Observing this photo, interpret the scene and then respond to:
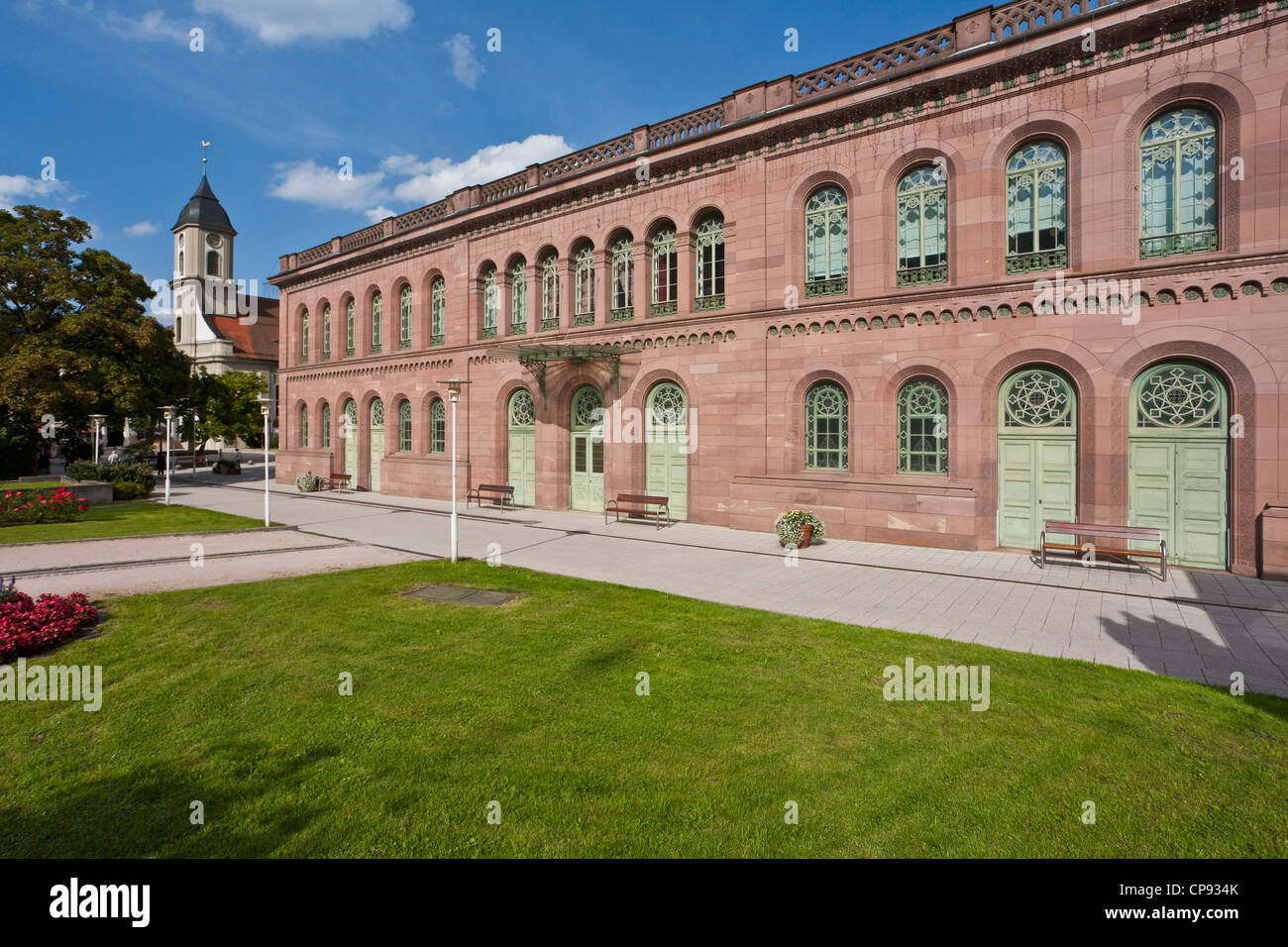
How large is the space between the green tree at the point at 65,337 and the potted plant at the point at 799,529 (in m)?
32.1

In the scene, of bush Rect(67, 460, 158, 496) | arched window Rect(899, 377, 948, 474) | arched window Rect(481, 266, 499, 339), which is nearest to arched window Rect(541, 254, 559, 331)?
arched window Rect(481, 266, 499, 339)

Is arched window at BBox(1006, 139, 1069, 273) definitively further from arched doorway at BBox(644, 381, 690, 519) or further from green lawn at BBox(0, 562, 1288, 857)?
green lawn at BBox(0, 562, 1288, 857)

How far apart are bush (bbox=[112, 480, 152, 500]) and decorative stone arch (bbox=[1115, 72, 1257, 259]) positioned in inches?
1357

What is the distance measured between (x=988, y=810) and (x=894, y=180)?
16283mm

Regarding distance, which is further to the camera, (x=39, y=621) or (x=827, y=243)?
(x=827, y=243)

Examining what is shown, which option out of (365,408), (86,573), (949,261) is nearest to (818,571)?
(949,261)

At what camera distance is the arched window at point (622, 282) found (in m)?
21.2

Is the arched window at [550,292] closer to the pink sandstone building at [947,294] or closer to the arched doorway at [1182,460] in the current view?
the pink sandstone building at [947,294]

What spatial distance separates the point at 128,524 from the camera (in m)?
17.8

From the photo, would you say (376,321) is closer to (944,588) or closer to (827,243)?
(827,243)

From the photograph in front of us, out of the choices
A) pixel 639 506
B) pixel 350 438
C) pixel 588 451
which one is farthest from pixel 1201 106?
pixel 350 438

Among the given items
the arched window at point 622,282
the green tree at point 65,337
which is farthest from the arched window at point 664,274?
the green tree at point 65,337

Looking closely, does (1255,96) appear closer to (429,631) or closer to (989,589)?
(989,589)

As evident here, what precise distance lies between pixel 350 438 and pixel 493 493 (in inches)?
489
